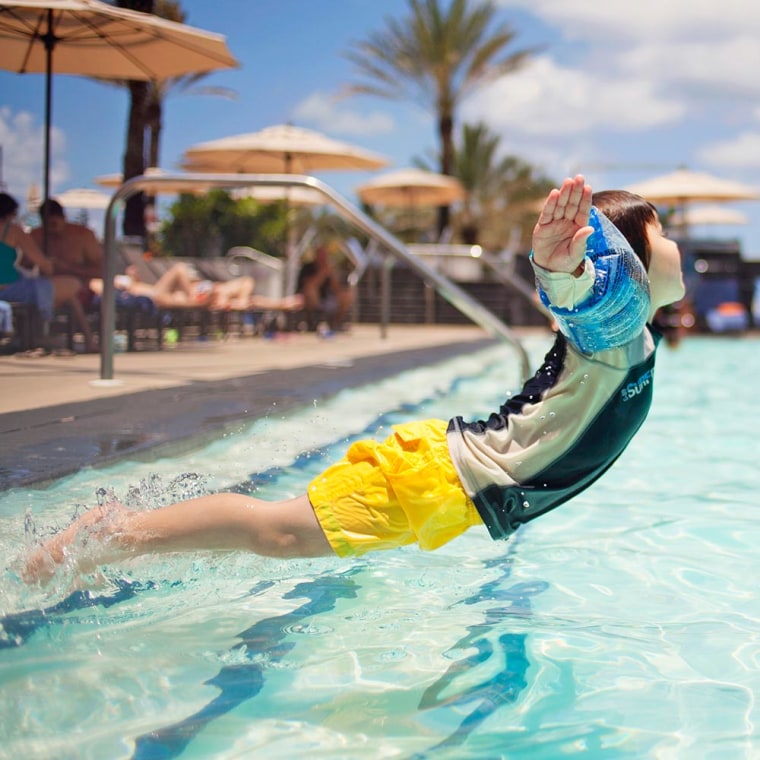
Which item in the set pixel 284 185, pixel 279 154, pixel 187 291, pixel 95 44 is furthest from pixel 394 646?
pixel 279 154

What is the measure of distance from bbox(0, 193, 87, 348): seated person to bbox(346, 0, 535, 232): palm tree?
18.6 meters

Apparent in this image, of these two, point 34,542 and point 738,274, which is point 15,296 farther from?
point 738,274

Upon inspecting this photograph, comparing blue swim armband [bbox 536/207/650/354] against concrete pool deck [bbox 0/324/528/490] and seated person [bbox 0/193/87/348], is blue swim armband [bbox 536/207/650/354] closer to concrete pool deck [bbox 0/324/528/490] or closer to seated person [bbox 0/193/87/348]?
concrete pool deck [bbox 0/324/528/490]

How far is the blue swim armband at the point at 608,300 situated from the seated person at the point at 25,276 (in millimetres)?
4257

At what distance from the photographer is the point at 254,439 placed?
4.43 m

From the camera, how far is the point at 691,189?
18.1 metres

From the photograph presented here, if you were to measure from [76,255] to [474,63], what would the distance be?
19439mm

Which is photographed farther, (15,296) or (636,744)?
(15,296)

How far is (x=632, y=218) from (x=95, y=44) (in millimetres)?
6239

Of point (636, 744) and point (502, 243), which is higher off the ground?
point (502, 243)

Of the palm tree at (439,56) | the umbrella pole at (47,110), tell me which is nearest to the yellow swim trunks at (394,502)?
the umbrella pole at (47,110)

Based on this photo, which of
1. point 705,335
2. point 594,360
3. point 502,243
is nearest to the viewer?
point 594,360

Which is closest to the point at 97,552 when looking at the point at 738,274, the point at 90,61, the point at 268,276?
the point at 90,61

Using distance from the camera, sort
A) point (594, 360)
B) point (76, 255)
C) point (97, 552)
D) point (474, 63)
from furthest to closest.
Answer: point (474, 63) → point (76, 255) → point (97, 552) → point (594, 360)
